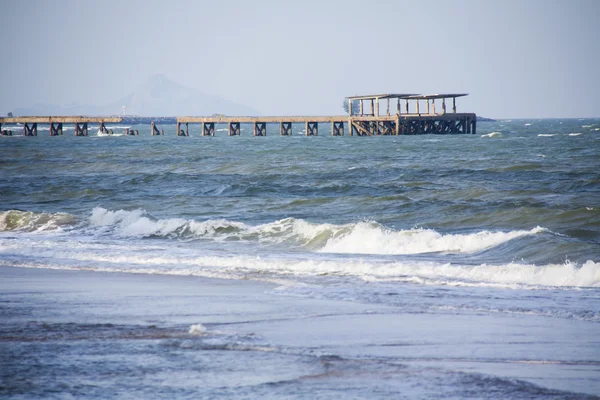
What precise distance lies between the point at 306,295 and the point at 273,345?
281 centimetres

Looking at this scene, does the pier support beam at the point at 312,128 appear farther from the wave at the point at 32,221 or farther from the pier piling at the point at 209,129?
the wave at the point at 32,221

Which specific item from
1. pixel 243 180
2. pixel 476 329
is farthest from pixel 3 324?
pixel 243 180

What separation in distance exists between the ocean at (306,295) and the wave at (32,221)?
0.06 m

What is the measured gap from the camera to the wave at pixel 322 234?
50.1 ft

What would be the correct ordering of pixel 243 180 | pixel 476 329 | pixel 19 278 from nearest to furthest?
pixel 476 329 < pixel 19 278 < pixel 243 180

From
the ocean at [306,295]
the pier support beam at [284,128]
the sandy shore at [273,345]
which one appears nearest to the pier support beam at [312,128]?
the pier support beam at [284,128]

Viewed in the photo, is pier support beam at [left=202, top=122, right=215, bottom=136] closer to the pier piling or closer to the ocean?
the pier piling

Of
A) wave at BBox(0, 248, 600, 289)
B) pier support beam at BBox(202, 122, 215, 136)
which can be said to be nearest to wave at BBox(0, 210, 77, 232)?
wave at BBox(0, 248, 600, 289)

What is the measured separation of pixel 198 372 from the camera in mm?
6246

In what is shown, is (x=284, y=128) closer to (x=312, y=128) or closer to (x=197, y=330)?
(x=312, y=128)

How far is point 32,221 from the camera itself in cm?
2058

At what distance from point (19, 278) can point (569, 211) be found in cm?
1265

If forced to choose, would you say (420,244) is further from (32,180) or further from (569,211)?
(32,180)

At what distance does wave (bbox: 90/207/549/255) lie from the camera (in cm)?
1527
